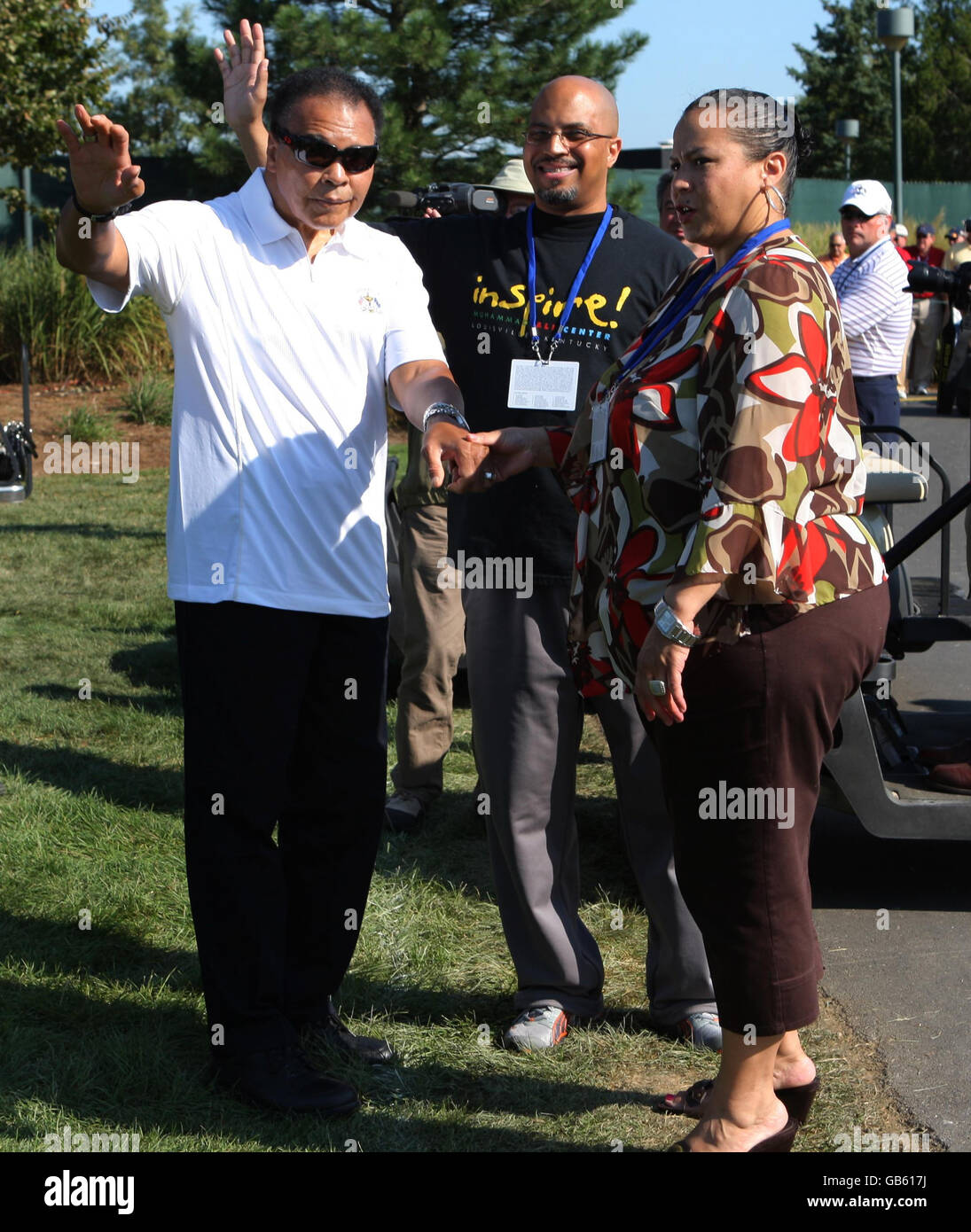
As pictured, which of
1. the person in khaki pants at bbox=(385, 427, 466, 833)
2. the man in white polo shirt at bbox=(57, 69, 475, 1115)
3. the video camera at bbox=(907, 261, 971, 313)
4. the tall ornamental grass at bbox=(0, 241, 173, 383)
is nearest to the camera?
the man in white polo shirt at bbox=(57, 69, 475, 1115)

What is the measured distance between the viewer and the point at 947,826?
4.34 metres

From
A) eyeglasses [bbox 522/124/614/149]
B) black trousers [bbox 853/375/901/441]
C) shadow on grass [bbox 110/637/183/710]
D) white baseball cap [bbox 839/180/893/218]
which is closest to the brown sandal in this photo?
eyeglasses [bbox 522/124/614/149]

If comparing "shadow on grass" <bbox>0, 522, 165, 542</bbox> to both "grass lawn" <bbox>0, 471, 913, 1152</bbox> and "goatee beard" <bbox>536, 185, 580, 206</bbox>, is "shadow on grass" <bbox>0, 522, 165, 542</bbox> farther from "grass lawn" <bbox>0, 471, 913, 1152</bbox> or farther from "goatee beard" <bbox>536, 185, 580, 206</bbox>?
"goatee beard" <bbox>536, 185, 580, 206</bbox>

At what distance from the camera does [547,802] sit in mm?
3738

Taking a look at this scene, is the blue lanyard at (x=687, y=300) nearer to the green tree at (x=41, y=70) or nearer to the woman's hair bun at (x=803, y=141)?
the woman's hair bun at (x=803, y=141)

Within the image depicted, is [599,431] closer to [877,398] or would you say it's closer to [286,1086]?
[286,1086]

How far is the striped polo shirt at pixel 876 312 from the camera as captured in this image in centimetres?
822

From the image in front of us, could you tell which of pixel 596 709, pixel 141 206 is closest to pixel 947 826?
pixel 596 709

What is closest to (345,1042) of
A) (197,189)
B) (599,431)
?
(599,431)

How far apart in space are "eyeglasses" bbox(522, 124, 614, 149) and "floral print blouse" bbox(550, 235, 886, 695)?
2.85ft

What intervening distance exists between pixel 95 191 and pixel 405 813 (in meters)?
2.93

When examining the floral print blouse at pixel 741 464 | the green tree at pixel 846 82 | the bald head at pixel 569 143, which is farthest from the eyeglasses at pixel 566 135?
the green tree at pixel 846 82

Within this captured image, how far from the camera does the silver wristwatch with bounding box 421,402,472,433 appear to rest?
3174 mm

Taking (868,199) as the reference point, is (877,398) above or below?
below
